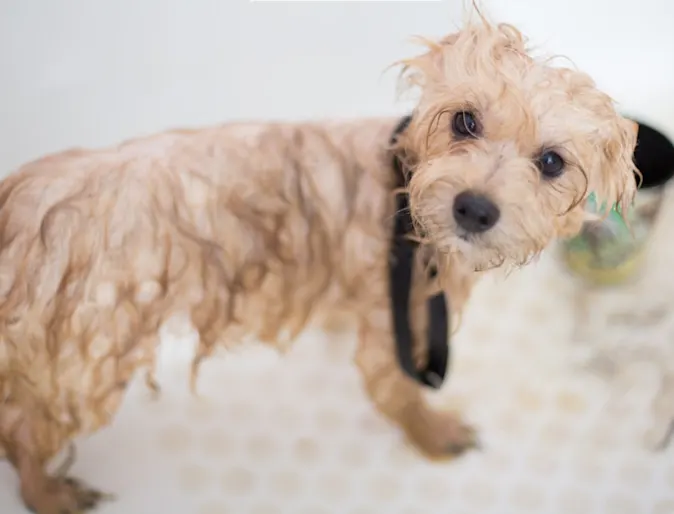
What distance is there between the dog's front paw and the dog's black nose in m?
0.47

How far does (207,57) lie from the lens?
1099 mm

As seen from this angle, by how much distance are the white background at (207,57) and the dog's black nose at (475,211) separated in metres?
0.29

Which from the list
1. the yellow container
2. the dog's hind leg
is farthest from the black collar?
the dog's hind leg

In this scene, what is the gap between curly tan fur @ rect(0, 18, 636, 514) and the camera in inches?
35.2

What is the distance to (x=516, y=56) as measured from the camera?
791mm

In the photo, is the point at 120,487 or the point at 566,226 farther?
the point at 120,487

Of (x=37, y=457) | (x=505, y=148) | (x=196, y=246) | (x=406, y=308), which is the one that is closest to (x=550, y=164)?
(x=505, y=148)

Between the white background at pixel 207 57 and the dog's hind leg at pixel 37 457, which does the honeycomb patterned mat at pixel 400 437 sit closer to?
the dog's hind leg at pixel 37 457

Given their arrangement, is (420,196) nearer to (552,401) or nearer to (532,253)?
(532,253)

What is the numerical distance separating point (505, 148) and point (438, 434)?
543 mm

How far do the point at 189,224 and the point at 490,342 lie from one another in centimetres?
54

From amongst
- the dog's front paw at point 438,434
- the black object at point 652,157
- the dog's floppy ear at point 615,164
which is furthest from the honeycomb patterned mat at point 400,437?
the dog's floppy ear at point 615,164

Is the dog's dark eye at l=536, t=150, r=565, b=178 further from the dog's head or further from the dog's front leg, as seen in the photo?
the dog's front leg

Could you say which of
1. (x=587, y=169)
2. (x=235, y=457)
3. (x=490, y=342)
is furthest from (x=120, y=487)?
(x=587, y=169)
